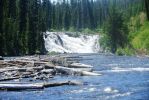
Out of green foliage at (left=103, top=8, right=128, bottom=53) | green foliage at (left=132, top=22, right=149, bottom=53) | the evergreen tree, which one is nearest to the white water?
green foliage at (left=103, top=8, right=128, bottom=53)

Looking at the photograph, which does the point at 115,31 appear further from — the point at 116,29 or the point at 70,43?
the point at 70,43

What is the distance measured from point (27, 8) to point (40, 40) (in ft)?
35.3

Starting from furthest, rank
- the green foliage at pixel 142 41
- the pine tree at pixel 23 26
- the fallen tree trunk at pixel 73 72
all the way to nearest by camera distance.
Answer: the green foliage at pixel 142 41, the pine tree at pixel 23 26, the fallen tree trunk at pixel 73 72

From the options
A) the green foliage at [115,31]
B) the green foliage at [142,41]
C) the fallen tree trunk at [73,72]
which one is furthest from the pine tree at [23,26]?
the fallen tree trunk at [73,72]

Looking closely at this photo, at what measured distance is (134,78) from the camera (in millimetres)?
45031

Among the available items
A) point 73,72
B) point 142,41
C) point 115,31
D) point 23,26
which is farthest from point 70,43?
point 73,72

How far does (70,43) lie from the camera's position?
15988 cm

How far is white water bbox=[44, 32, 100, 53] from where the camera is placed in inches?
5827

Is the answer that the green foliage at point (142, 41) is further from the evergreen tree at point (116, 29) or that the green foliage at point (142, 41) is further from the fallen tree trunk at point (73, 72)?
the fallen tree trunk at point (73, 72)

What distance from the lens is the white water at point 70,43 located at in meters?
148

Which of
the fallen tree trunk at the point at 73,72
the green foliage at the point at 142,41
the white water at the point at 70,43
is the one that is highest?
the fallen tree trunk at the point at 73,72

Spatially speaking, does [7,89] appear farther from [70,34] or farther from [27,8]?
[70,34]

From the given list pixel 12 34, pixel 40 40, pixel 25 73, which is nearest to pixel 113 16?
pixel 40 40

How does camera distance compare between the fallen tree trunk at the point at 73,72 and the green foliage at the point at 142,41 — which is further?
the green foliage at the point at 142,41
